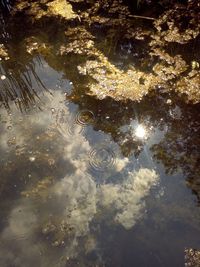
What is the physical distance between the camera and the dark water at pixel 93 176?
2768 mm

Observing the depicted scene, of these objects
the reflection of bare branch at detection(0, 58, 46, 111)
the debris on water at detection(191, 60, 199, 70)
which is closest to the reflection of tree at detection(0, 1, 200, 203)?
the reflection of bare branch at detection(0, 58, 46, 111)

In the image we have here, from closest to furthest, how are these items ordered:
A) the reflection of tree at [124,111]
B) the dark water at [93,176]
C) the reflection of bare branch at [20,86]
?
the dark water at [93,176], the reflection of tree at [124,111], the reflection of bare branch at [20,86]

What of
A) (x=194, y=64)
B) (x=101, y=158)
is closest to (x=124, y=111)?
(x=101, y=158)

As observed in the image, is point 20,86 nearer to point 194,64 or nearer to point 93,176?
point 93,176

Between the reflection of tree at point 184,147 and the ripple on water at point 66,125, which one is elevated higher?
the ripple on water at point 66,125

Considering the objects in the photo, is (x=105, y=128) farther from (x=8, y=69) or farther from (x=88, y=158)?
(x=8, y=69)

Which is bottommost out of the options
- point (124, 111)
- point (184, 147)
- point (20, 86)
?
point (184, 147)

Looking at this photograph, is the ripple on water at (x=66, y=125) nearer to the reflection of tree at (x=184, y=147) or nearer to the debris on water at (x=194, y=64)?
the reflection of tree at (x=184, y=147)

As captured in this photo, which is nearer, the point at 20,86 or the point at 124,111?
the point at 124,111

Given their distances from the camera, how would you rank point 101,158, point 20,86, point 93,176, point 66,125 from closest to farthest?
point 93,176, point 101,158, point 66,125, point 20,86

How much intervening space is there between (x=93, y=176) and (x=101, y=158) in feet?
0.69

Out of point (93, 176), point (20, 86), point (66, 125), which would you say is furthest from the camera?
point (20, 86)

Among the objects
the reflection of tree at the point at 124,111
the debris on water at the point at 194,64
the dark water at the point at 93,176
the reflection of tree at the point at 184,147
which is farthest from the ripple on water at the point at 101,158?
the debris on water at the point at 194,64

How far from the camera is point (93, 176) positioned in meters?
3.19
